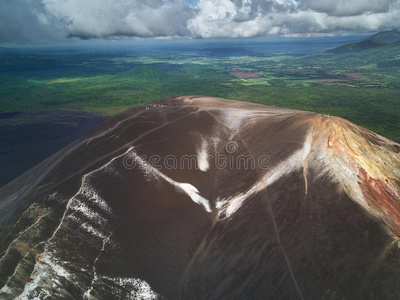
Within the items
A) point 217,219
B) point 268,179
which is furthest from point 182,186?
point 268,179

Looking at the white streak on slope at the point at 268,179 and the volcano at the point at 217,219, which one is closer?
the volcano at the point at 217,219

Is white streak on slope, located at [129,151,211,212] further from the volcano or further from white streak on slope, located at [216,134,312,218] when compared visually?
white streak on slope, located at [216,134,312,218]

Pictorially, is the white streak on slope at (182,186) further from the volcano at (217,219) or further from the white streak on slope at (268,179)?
the white streak on slope at (268,179)

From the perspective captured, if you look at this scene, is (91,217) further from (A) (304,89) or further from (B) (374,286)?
(A) (304,89)

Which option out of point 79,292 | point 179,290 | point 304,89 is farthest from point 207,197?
point 304,89

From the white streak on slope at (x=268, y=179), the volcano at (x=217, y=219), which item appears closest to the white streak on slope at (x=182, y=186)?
the volcano at (x=217, y=219)

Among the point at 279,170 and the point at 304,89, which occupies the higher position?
the point at 279,170

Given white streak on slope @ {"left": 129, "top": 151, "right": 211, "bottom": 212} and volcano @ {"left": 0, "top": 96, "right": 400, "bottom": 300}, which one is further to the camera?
white streak on slope @ {"left": 129, "top": 151, "right": 211, "bottom": 212}

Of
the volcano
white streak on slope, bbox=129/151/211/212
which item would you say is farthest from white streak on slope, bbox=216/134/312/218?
white streak on slope, bbox=129/151/211/212
